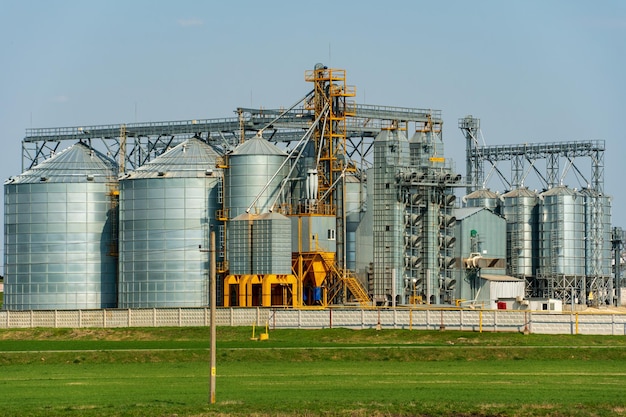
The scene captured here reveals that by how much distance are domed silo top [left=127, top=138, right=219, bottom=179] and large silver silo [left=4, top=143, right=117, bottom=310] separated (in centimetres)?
636

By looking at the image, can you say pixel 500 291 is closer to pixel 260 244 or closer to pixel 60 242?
pixel 260 244

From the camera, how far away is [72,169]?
13812cm

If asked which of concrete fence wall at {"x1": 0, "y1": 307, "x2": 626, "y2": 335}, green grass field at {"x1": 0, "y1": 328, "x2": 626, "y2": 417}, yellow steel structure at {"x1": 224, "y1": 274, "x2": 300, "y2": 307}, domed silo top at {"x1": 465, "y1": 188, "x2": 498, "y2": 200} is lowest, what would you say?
green grass field at {"x1": 0, "y1": 328, "x2": 626, "y2": 417}

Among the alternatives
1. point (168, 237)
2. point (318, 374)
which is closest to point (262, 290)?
point (168, 237)

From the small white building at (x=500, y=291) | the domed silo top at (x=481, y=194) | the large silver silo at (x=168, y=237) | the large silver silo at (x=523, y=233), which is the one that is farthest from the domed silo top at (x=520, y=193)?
the large silver silo at (x=168, y=237)

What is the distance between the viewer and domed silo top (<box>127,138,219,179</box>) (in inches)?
5138

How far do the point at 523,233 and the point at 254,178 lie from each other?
43.8 meters

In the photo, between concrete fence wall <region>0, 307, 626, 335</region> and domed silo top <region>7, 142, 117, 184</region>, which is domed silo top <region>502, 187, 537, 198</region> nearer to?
domed silo top <region>7, 142, 117, 184</region>

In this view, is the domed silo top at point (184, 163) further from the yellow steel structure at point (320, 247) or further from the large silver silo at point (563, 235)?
the large silver silo at point (563, 235)

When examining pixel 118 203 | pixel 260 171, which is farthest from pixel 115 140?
pixel 260 171

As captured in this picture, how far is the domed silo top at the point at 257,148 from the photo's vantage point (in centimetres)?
12725

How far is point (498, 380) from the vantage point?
70750 millimetres

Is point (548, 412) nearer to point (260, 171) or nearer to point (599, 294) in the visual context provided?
point (260, 171)

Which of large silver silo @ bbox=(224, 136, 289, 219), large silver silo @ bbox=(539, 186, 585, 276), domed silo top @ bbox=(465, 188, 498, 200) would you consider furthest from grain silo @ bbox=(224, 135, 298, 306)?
domed silo top @ bbox=(465, 188, 498, 200)
